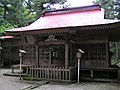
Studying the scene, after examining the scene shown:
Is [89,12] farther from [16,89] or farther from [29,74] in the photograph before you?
[16,89]

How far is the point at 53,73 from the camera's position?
10.7 metres

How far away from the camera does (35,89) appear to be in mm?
8391

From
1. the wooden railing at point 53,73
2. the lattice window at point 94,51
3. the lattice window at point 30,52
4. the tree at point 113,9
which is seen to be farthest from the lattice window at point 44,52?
the tree at point 113,9

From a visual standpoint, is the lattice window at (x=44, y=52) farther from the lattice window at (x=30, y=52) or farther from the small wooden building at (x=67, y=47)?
the lattice window at (x=30, y=52)

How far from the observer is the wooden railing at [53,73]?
404 inches

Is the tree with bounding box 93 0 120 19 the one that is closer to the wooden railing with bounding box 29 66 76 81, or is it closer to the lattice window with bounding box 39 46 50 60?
the lattice window with bounding box 39 46 50 60

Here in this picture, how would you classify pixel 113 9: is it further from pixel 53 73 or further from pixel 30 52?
pixel 53 73

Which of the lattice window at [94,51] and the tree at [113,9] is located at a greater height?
the tree at [113,9]

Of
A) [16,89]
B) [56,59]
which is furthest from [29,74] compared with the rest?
[16,89]

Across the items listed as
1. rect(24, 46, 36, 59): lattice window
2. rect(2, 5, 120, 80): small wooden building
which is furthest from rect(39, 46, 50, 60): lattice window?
rect(24, 46, 36, 59): lattice window

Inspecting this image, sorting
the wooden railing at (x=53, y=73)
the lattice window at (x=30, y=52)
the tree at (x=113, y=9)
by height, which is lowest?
the wooden railing at (x=53, y=73)

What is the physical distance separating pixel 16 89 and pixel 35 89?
0.91 metres

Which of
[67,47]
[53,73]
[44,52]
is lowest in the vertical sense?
[53,73]

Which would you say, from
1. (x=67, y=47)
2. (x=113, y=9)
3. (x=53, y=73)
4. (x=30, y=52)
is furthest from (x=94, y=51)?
(x=113, y=9)
